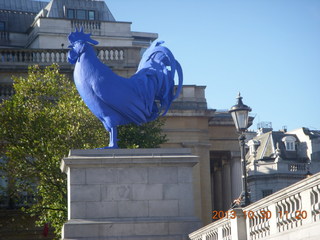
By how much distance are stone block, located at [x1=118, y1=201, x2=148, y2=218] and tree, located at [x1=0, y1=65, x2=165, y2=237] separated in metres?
10.0

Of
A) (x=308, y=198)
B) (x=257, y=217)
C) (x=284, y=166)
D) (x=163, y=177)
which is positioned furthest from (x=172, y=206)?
(x=284, y=166)

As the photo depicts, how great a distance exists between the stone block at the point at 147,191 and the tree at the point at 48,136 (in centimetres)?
982

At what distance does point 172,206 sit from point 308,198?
29.3ft

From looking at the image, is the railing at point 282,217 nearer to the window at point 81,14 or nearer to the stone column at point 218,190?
the stone column at point 218,190

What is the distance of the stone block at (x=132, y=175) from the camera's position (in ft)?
85.3

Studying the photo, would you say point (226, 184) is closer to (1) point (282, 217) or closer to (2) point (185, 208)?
(2) point (185, 208)

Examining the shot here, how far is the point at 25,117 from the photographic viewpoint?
37969 mm

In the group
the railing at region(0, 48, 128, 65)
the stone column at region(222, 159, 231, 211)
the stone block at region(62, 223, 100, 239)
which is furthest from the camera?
the stone column at region(222, 159, 231, 211)

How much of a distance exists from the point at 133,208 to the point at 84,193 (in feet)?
4.86

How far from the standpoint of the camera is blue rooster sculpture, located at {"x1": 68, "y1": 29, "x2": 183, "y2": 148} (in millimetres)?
26609

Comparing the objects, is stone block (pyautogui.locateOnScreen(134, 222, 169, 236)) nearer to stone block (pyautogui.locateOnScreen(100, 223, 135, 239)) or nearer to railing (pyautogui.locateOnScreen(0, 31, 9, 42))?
stone block (pyautogui.locateOnScreen(100, 223, 135, 239))

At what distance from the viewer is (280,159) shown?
3460 inches

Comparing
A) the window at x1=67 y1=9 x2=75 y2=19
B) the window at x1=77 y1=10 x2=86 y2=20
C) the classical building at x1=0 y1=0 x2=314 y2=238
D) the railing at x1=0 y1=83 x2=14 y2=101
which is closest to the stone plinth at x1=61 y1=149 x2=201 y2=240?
the classical building at x1=0 y1=0 x2=314 y2=238

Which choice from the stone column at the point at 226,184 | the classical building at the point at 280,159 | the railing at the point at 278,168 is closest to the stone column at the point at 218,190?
the stone column at the point at 226,184
